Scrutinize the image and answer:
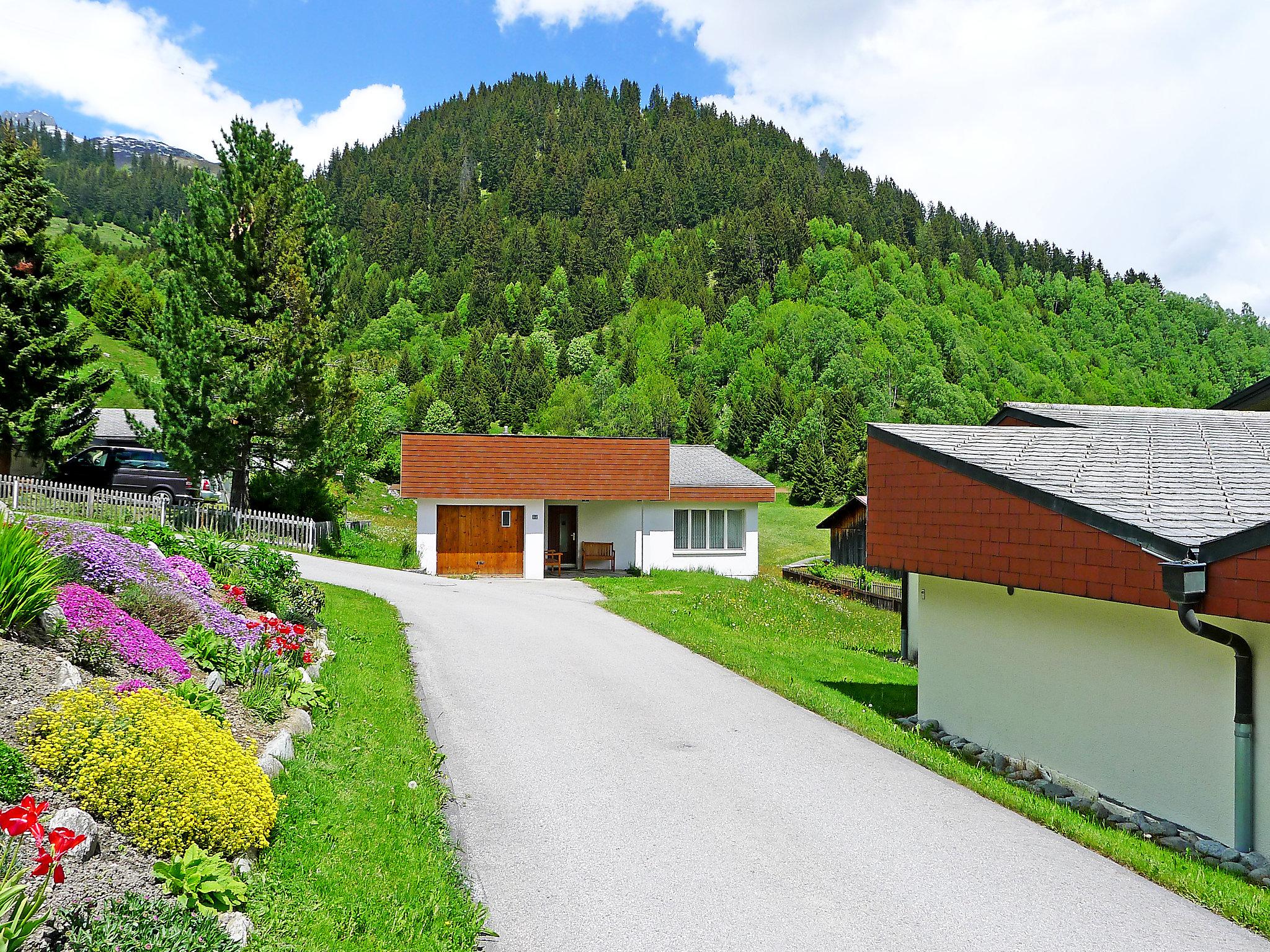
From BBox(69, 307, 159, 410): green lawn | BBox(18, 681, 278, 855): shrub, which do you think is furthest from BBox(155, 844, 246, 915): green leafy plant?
BBox(69, 307, 159, 410): green lawn

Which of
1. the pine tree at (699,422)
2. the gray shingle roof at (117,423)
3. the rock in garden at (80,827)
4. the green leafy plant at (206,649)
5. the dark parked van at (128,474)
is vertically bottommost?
the rock in garden at (80,827)

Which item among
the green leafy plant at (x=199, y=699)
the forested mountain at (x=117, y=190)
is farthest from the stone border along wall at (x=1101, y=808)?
the forested mountain at (x=117, y=190)

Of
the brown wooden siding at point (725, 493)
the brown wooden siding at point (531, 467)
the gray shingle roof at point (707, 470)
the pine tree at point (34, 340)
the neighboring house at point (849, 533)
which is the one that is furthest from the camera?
the neighboring house at point (849, 533)

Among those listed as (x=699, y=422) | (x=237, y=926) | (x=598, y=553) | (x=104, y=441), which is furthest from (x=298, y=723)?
(x=699, y=422)

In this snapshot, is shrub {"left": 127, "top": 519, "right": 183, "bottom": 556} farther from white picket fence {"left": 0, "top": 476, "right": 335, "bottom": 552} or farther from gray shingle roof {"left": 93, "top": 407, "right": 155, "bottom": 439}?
gray shingle roof {"left": 93, "top": 407, "right": 155, "bottom": 439}

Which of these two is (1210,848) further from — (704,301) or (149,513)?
(704,301)

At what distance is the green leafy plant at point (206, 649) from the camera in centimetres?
887

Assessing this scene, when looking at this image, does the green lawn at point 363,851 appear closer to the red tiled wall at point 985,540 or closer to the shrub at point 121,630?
the shrub at point 121,630

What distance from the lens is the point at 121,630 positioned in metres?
7.93

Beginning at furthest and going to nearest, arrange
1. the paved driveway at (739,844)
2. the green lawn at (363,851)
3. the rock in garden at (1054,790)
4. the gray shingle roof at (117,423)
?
the gray shingle roof at (117,423) → the rock in garden at (1054,790) → the paved driveway at (739,844) → the green lawn at (363,851)

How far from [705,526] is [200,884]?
28.2 m

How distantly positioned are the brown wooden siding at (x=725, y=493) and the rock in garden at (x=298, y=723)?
909 inches

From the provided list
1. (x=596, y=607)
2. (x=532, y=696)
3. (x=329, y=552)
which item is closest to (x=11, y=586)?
(x=532, y=696)

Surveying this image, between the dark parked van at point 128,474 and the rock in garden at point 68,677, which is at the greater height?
the dark parked van at point 128,474
